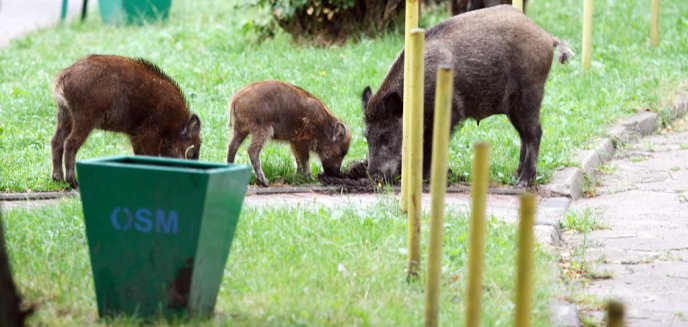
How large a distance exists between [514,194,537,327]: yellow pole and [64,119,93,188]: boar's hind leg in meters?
4.97

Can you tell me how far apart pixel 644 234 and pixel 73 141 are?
159 inches

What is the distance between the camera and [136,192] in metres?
4.46

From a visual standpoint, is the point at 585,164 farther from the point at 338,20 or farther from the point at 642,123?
the point at 338,20

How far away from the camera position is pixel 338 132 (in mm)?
8680

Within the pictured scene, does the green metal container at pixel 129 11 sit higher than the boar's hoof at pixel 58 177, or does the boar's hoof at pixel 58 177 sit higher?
the green metal container at pixel 129 11

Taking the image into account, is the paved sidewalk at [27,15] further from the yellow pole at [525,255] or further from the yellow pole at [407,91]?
the yellow pole at [525,255]

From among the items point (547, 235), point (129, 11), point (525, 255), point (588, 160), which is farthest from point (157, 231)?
point (129, 11)

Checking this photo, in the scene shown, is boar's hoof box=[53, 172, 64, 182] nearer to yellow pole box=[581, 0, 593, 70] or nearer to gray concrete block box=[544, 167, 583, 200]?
gray concrete block box=[544, 167, 583, 200]

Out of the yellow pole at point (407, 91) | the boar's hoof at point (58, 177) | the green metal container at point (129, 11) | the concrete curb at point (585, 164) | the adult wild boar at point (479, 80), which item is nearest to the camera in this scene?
the concrete curb at point (585, 164)

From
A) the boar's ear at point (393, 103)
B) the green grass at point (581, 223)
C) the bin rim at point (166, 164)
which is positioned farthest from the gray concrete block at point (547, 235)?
the bin rim at point (166, 164)

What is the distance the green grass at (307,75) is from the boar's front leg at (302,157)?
12 centimetres

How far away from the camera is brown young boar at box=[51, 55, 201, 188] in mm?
7797

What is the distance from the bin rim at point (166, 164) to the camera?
175 inches

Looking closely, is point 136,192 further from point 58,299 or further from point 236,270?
point 236,270
